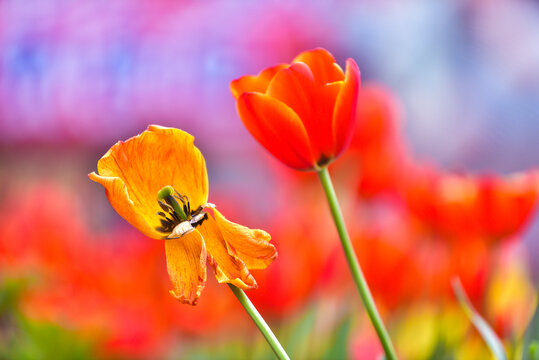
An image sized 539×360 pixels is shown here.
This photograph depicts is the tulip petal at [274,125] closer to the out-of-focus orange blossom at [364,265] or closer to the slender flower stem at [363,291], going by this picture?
the slender flower stem at [363,291]

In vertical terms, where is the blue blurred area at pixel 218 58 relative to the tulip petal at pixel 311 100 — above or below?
below

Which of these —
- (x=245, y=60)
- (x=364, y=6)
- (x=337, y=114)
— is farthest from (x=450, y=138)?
(x=337, y=114)

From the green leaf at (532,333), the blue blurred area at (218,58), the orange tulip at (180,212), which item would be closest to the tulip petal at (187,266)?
the orange tulip at (180,212)

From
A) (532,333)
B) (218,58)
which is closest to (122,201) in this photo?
(532,333)

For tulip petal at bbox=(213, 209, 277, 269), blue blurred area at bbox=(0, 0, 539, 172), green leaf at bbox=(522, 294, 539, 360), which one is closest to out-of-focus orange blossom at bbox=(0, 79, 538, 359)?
green leaf at bbox=(522, 294, 539, 360)

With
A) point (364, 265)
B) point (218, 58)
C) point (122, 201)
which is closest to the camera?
point (122, 201)

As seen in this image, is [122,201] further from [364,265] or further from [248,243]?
[364,265]

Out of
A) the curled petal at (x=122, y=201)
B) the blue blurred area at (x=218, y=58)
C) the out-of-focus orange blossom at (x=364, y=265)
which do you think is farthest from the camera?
the blue blurred area at (x=218, y=58)
